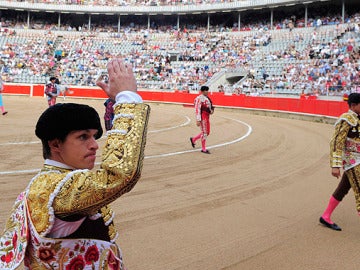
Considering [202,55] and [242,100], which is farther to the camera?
[202,55]

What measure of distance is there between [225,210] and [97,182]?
3618 millimetres

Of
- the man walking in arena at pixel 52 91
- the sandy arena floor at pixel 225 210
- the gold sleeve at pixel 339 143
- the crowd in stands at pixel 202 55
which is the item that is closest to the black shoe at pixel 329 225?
the sandy arena floor at pixel 225 210

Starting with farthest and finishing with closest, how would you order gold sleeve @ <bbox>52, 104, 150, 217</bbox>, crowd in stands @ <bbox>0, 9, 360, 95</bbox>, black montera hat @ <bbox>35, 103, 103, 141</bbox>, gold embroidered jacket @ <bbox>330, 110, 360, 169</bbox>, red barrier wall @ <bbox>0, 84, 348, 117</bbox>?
1. crowd in stands @ <bbox>0, 9, 360, 95</bbox>
2. red barrier wall @ <bbox>0, 84, 348, 117</bbox>
3. gold embroidered jacket @ <bbox>330, 110, 360, 169</bbox>
4. black montera hat @ <bbox>35, 103, 103, 141</bbox>
5. gold sleeve @ <bbox>52, 104, 150, 217</bbox>

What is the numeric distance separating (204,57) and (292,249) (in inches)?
1258

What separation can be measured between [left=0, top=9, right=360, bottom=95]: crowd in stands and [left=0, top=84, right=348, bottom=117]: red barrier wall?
37.2 inches

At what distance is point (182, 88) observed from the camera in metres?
30.1

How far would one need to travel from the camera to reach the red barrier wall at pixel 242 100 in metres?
18.3

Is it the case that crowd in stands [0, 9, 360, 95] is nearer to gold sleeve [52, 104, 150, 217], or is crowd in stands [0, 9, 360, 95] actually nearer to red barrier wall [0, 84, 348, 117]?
red barrier wall [0, 84, 348, 117]

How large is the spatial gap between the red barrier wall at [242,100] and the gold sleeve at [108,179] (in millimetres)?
16893

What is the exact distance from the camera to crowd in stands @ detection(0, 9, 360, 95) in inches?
927

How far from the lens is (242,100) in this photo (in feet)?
79.4

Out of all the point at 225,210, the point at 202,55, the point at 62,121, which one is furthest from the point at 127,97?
the point at 202,55

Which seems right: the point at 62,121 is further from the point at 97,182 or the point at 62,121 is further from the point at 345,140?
the point at 345,140

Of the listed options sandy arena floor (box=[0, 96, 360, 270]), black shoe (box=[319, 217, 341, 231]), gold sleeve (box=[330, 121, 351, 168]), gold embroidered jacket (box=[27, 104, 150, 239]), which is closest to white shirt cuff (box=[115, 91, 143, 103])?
gold embroidered jacket (box=[27, 104, 150, 239])
